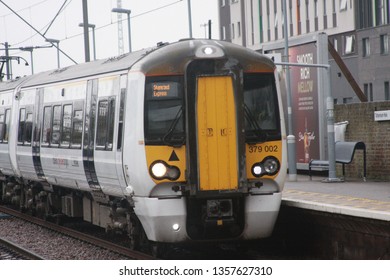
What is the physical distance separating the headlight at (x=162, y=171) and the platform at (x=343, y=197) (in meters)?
2.04

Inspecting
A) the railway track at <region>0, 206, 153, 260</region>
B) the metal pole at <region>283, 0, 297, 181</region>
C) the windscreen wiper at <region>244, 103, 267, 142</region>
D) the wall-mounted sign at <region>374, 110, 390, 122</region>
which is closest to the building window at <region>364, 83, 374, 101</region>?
the metal pole at <region>283, 0, 297, 181</region>

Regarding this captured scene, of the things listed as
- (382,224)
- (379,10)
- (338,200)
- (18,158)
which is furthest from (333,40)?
(382,224)

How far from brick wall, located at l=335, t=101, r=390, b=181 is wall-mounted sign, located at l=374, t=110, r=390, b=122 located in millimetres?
103

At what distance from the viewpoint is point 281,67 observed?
937 inches

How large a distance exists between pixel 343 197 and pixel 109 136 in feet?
14.2

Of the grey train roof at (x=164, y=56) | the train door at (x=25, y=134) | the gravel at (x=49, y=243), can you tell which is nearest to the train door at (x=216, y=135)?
the grey train roof at (x=164, y=56)

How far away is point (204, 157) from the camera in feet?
40.4

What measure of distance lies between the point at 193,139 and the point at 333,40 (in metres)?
45.6

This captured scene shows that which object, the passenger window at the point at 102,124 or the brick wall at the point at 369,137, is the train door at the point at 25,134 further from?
the brick wall at the point at 369,137

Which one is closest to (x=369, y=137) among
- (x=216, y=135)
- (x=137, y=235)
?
(x=137, y=235)

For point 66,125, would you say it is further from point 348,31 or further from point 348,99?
point 348,31
